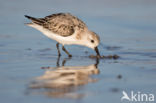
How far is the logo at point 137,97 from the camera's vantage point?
17.2 feet

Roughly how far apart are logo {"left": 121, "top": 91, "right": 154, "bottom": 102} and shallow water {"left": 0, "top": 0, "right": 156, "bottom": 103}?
0.31 ft

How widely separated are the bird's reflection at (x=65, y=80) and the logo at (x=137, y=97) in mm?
632

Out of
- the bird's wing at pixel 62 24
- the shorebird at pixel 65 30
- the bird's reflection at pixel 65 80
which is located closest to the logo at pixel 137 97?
the bird's reflection at pixel 65 80

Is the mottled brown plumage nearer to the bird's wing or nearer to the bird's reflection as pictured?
the bird's wing

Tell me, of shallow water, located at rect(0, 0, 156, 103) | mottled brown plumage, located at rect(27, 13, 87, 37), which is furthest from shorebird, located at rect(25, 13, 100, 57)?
shallow water, located at rect(0, 0, 156, 103)

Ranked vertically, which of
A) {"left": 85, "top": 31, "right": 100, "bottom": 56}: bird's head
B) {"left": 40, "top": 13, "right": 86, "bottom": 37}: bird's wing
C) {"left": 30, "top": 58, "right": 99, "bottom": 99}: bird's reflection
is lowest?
{"left": 30, "top": 58, "right": 99, "bottom": 99}: bird's reflection

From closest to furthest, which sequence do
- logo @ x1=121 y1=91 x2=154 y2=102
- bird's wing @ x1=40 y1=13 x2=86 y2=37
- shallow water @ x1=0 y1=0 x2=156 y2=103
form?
logo @ x1=121 y1=91 x2=154 y2=102, shallow water @ x1=0 y1=0 x2=156 y2=103, bird's wing @ x1=40 y1=13 x2=86 y2=37

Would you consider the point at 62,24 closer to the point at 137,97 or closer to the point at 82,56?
the point at 82,56

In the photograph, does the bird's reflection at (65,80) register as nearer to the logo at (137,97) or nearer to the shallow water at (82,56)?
the shallow water at (82,56)

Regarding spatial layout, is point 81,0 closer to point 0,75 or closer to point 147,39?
point 147,39

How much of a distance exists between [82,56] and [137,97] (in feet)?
11.8

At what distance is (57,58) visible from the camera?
846 cm

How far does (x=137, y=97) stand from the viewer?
17.5ft

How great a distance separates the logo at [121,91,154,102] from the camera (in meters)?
5.25
